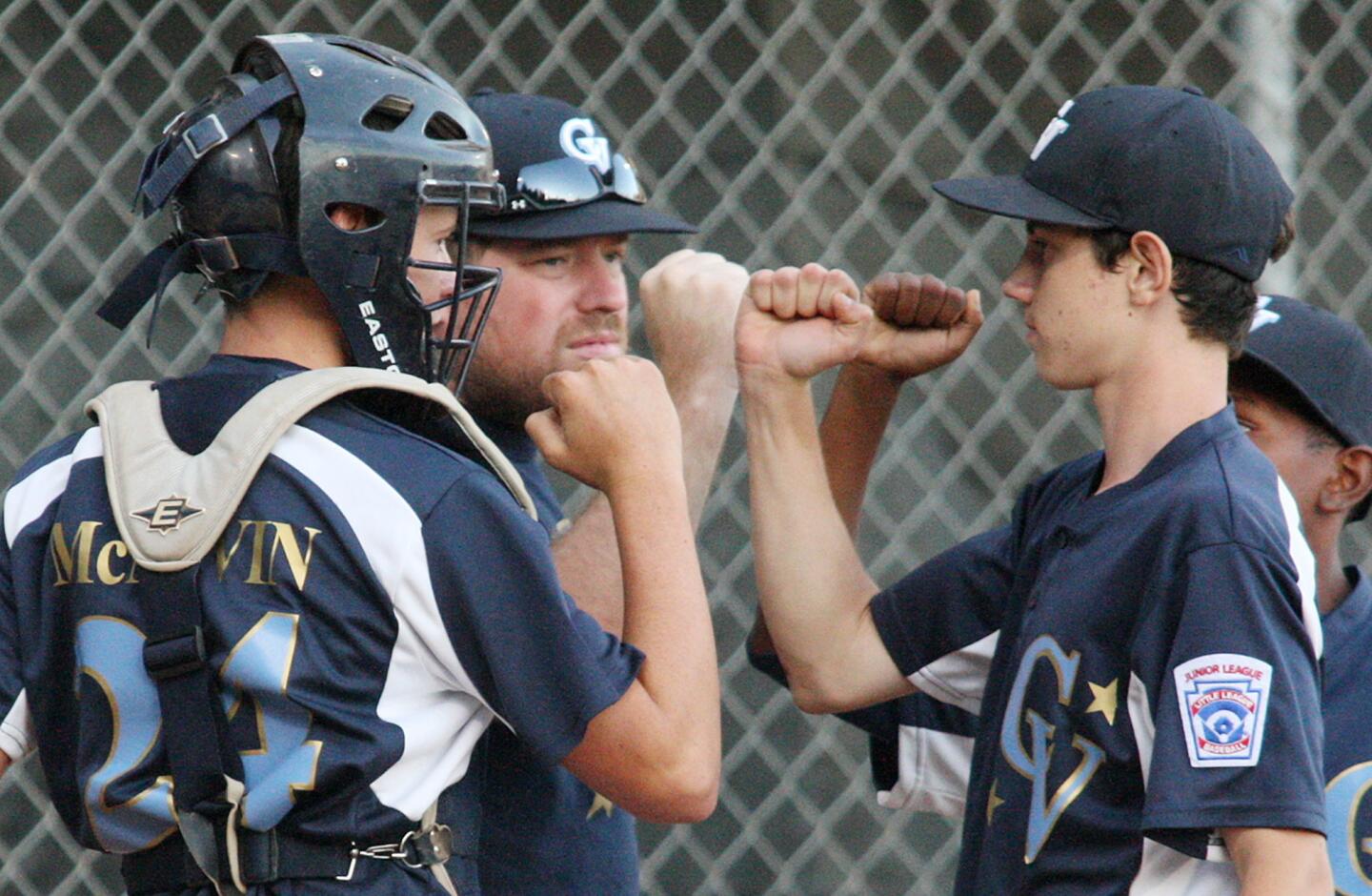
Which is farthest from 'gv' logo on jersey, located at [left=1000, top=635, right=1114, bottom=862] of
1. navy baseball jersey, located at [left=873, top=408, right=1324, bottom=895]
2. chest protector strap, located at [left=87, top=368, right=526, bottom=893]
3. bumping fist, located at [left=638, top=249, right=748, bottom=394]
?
chest protector strap, located at [left=87, top=368, right=526, bottom=893]

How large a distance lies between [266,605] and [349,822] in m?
0.23

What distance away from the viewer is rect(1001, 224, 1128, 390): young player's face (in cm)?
209

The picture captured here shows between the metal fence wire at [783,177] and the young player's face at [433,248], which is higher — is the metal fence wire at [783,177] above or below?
below

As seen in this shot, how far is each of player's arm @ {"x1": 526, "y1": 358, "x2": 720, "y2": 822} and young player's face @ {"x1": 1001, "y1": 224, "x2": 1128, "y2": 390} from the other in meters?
0.50

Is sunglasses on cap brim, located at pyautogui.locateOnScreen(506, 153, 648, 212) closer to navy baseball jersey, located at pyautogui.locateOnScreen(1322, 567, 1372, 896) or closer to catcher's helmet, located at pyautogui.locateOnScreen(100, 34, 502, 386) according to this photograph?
catcher's helmet, located at pyautogui.locateOnScreen(100, 34, 502, 386)

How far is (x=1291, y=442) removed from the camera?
8.32 feet

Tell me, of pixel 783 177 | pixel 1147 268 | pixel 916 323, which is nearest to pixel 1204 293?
pixel 1147 268

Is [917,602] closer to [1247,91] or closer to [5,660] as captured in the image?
[5,660]

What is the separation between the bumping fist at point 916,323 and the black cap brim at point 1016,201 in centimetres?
19

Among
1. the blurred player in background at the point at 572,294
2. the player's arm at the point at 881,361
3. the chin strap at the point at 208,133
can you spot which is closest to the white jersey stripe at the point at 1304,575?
A: the player's arm at the point at 881,361

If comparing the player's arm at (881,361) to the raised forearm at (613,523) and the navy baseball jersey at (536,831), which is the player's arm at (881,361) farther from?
the navy baseball jersey at (536,831)

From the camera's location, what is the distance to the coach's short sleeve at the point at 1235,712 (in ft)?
5.85

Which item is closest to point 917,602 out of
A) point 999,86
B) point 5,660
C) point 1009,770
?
point 1009,770

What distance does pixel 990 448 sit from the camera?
4.21 meters
